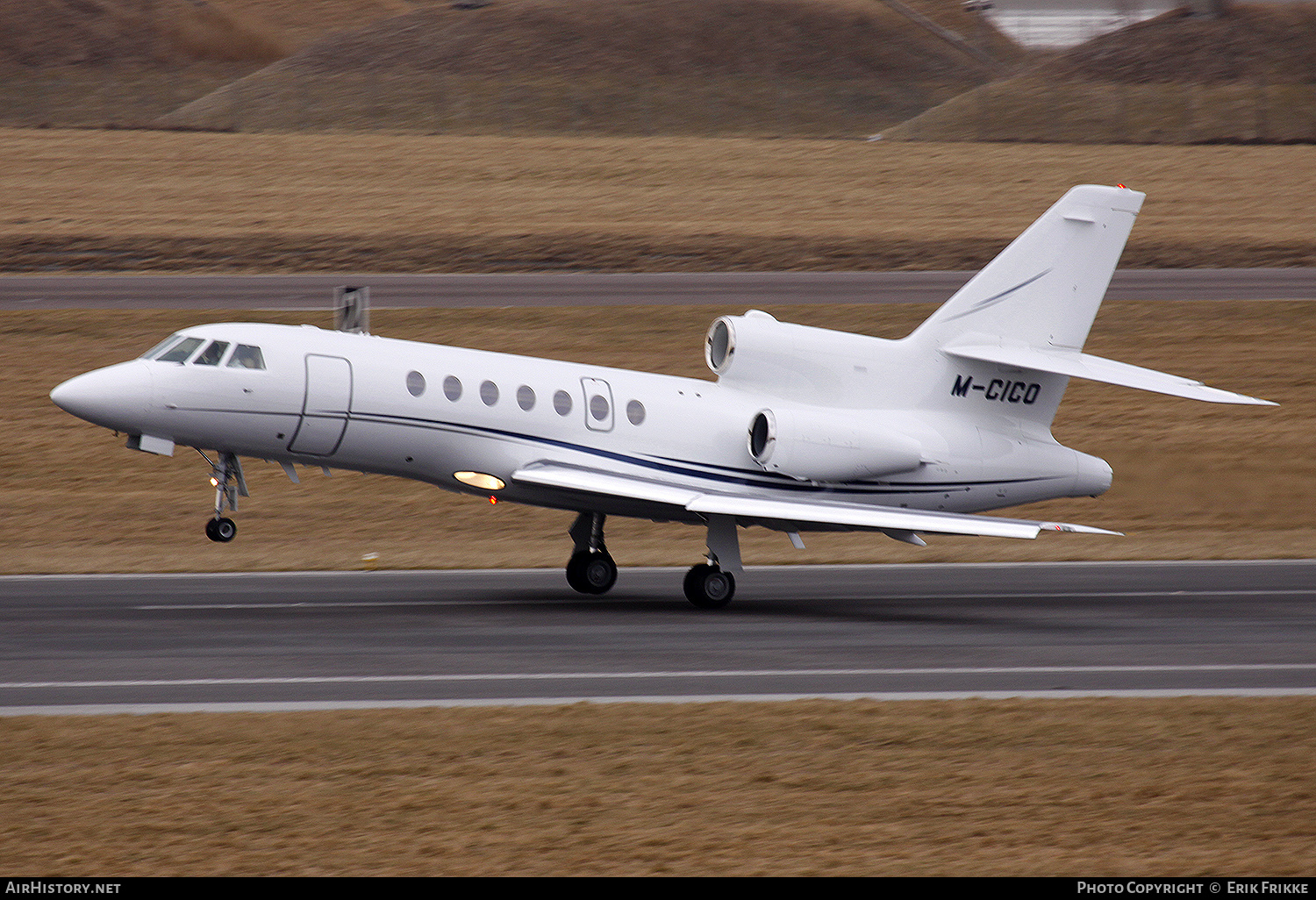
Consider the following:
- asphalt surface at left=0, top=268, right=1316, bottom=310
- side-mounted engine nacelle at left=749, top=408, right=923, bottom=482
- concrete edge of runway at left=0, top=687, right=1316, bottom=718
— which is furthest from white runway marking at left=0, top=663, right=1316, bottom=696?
asphalt surface at left=0, top=268, right=1316, bottom=310

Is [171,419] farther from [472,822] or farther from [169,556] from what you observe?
[472,822]

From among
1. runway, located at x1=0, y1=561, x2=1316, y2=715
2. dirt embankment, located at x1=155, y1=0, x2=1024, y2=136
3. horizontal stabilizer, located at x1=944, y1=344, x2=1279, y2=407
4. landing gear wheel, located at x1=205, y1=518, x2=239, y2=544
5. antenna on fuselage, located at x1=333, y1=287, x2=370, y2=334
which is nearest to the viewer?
runway, located at x1=0, y1=561, x2=1316, y2=715

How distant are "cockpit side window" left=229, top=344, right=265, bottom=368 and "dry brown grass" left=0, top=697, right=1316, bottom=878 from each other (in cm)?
803

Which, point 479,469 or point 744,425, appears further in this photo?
point 744,425

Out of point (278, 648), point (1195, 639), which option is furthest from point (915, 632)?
point (278, 648)

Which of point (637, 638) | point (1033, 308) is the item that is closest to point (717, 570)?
point (637, 638)

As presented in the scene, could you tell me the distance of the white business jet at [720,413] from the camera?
20875mm

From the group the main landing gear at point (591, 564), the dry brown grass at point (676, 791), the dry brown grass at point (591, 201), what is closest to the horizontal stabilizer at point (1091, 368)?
the main landing gear at point (591, 564)

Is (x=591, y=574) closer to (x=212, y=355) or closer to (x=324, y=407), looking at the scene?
(x=324, y=407)

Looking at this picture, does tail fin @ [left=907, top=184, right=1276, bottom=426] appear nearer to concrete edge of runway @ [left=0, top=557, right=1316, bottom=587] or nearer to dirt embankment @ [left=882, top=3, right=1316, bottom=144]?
concrete edge of runway @ [left=0, top=557, right=1316, bottom=587]

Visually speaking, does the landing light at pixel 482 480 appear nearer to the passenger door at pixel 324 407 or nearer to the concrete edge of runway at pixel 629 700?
the passenger door at pixel 324 407

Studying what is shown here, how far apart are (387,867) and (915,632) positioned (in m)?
11.1

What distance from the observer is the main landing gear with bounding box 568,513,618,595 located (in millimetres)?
22906

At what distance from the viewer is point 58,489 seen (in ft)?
95.1
